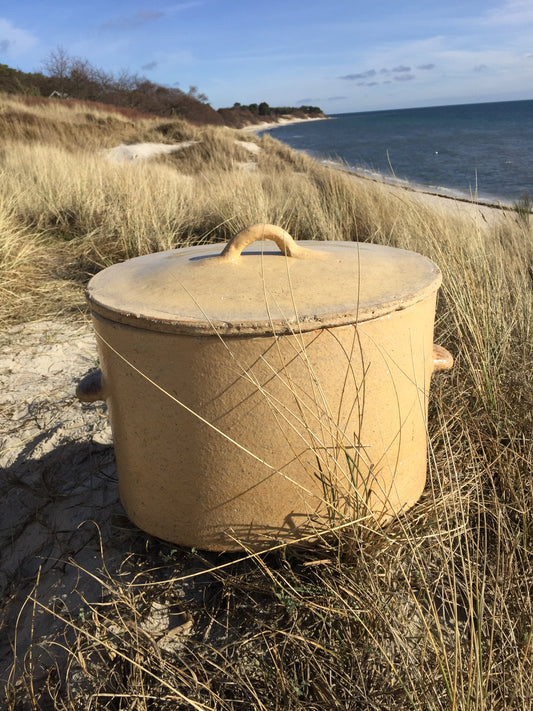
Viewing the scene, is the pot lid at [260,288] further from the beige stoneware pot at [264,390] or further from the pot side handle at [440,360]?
the pot side handle at [440,360]

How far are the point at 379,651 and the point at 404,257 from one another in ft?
3.30

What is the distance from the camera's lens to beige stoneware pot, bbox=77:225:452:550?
3.79 feet

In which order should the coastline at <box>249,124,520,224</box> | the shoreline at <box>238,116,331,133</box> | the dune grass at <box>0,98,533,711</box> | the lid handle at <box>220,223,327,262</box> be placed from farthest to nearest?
the shoreline at <box>238,116,331,133</box>, the coastline at <box>249,124,520,224</box>, the lid handle at <box>220,223,327,262</box>, the dune grass at <box>0,98,533,711</box>

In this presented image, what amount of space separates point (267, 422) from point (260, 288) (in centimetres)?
32

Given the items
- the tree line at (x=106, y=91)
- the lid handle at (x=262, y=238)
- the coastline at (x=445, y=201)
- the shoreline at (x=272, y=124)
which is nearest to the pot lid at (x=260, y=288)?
the lid handle at (x=262, y=238)

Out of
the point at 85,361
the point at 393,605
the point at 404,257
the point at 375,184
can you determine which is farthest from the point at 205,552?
the point at 375,184

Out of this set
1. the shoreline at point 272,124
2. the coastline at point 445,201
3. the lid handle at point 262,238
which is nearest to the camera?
the lid handle at point 262,238

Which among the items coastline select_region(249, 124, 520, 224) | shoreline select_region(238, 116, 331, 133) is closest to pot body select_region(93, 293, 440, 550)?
coastline select_region(249, 124, 520, 224)

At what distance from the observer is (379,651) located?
112cm

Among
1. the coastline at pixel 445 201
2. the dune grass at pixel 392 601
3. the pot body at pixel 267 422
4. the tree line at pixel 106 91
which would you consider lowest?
the dune grass at pixel 392 601

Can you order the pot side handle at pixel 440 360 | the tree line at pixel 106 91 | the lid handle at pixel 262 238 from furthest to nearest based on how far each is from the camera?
the tree line at pixel 106 91
the pot side handle at pixel 440 360
the lid handle at pixel 262 238

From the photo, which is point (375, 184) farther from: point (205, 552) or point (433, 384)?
point (205, 552)

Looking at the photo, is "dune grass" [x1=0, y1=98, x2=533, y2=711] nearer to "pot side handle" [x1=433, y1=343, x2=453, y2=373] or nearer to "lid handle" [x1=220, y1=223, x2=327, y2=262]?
"pot side handle" [x1=433, y1=343, x2=453, y2=373]

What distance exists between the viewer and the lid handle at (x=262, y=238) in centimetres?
138
